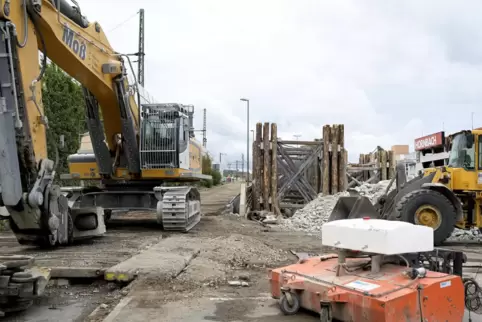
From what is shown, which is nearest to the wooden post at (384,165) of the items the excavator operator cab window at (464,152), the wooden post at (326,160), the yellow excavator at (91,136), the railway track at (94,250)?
the wooden post at (326,160)

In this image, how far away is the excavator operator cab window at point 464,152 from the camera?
41.9 feet

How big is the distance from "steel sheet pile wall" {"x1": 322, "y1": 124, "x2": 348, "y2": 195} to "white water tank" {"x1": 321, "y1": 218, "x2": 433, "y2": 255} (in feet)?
51.0

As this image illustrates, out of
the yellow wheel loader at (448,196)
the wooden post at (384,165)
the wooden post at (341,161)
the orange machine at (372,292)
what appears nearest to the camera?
the orange machine at (372,292)

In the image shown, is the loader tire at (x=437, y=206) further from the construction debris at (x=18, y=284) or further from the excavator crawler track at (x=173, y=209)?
the construction debris at (x=18, y=284)

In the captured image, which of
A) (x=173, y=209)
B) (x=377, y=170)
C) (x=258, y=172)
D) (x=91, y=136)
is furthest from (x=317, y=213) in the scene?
(x=377, y=170)

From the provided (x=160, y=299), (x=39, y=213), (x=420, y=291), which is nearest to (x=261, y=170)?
(x=39, y=213)

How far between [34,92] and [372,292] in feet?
18.2

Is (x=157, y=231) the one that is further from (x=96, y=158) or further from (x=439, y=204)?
(x=439, y=204)

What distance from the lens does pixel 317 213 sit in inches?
717

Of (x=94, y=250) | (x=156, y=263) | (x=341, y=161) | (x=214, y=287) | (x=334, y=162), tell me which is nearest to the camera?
(x=214, y=287)

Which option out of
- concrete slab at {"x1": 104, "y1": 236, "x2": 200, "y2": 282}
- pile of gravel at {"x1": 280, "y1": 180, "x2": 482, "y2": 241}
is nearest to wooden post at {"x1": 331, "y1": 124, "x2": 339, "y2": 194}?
pile of gravel at {"x1": 280, "y1": 180, "x2": 482, "y2": 241}

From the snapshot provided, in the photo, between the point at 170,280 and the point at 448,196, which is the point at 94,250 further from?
the point at 448,196

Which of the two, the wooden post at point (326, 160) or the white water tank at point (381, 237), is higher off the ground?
the wooden post at point (326, 160)

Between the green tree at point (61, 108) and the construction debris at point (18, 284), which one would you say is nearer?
the construction debris at point (18, 284)
